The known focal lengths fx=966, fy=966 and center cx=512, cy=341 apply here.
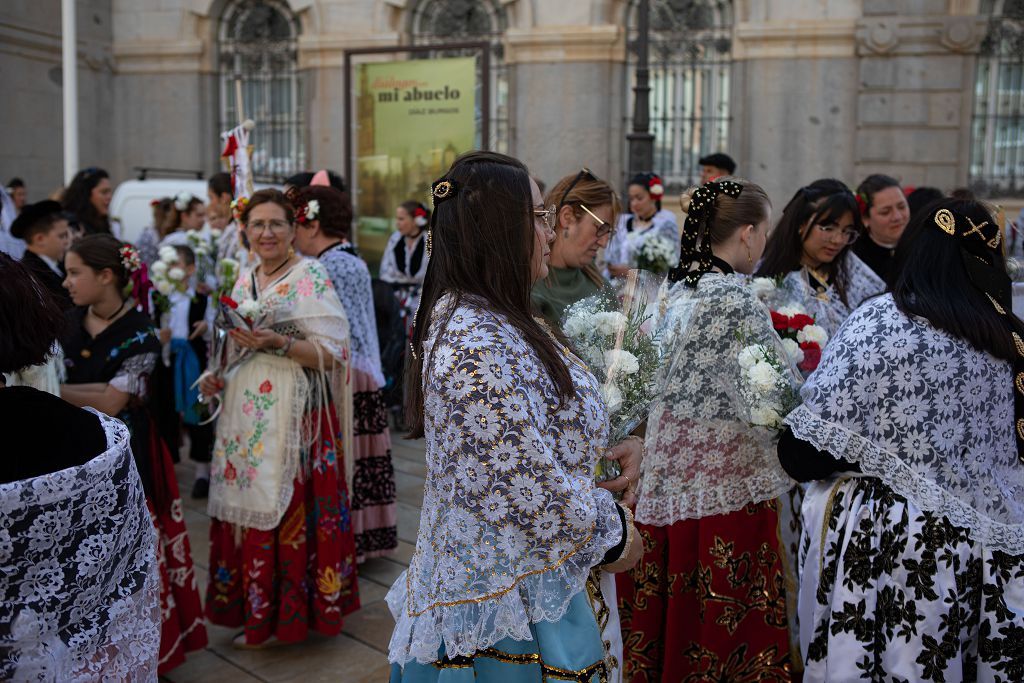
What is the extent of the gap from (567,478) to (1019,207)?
13897 millimetres

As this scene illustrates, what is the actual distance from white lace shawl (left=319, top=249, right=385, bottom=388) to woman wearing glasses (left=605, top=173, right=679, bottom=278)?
3.73m

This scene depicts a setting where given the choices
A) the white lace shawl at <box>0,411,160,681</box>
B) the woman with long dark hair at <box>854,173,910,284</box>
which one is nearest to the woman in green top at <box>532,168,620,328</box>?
the white lace shawl at <box>0,411,160,681</box>

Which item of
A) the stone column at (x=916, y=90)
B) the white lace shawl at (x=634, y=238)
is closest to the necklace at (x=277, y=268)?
the white lace shawl at (x=634, y=238)

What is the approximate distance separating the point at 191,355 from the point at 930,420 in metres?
5.94

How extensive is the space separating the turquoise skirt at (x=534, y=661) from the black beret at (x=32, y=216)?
4.89 meters

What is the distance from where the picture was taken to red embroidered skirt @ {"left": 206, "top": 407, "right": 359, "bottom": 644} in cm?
449

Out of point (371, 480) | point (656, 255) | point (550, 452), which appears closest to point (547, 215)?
point (550, 452)

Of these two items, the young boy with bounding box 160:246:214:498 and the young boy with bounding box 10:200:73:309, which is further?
the young boy with bounding box 160:246:214:498

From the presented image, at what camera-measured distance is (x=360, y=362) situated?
17.8ft

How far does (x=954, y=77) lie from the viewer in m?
13.8

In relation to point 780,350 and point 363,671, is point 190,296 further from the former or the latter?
point 780,350

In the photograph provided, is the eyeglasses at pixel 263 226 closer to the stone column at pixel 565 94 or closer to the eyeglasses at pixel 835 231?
the eyeglasses at pixel 835 231

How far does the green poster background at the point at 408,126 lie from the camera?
9461 mm

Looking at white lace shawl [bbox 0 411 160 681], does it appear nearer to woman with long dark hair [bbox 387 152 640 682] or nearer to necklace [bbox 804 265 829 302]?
woman with long dark hair [bbox 387 152 640 682]
